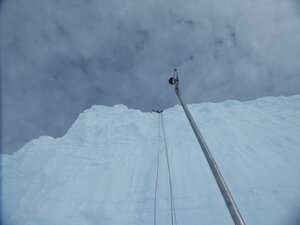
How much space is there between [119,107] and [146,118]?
267cm

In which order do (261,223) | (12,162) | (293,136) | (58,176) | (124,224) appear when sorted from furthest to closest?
(12,162), (293,136), (58,176), (124,224), (261,223)

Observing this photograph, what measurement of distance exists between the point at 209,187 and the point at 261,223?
1.93m

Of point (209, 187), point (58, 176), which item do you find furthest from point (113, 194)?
point (209, 187)

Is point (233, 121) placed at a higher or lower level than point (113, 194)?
higher

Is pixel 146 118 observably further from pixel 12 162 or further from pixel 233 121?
pixel 12 162

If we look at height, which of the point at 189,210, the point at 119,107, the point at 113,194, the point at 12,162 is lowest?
the point at 189,210

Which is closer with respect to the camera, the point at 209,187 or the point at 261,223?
the point at 261,223

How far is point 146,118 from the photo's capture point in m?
14.0

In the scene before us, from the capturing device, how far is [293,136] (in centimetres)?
938

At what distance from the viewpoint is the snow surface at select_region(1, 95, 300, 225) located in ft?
22.3

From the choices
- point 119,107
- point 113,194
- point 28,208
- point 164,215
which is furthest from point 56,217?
point 119,107

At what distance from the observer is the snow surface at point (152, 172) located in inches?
268

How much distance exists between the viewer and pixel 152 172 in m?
8.74

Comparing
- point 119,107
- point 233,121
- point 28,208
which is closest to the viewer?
point 28,208
